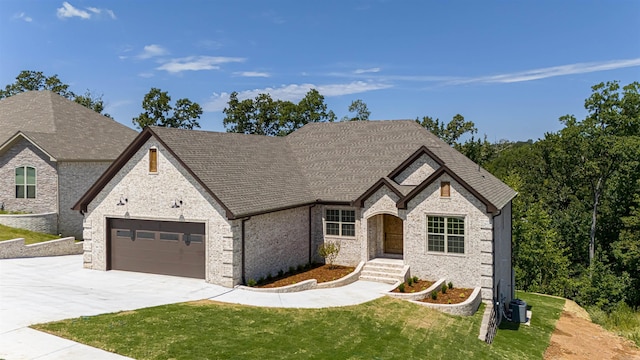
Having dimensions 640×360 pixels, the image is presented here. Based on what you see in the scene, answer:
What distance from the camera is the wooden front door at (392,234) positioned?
24.3m

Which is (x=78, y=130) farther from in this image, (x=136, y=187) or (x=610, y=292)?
(x=610, y=292)

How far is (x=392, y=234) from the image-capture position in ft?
80.3

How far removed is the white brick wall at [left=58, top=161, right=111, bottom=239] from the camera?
28.6 meters

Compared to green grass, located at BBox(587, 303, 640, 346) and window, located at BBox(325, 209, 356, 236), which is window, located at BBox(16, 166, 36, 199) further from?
green grass, located at BBox(587, 303, 640, 346)

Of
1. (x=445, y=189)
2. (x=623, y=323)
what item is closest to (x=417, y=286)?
(x=445, y=189)

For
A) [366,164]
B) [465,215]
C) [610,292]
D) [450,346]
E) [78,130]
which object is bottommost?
[610,292]

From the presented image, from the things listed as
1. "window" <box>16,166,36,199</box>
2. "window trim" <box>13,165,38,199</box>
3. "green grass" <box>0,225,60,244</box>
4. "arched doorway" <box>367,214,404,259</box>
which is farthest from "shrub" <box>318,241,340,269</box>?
"window" <box>16,166,36,199</box>

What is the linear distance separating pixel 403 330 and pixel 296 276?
7.13m

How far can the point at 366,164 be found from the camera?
27062mm

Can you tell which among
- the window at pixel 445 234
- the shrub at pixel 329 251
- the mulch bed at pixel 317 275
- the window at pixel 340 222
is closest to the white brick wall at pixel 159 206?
the mulch bed at pixel 317 275

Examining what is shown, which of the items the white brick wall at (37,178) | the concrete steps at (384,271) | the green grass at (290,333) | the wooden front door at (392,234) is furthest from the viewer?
the white brick wall at (37,178)

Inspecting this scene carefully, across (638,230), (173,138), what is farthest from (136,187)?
(638,230)

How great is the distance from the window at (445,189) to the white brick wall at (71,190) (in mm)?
21931

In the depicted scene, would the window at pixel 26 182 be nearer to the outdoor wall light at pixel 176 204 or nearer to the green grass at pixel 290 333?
the outdoor wall light at pixel 176 204
